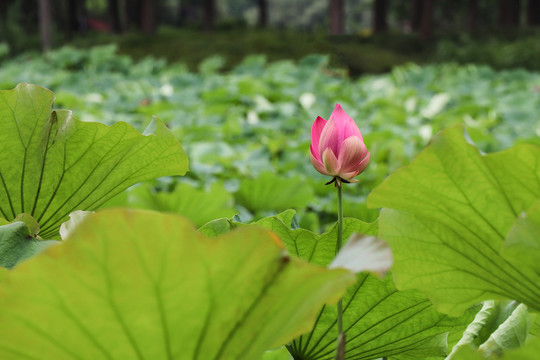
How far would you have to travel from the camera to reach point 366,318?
379 mm

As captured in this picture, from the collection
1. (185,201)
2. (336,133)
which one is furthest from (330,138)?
(185,201)

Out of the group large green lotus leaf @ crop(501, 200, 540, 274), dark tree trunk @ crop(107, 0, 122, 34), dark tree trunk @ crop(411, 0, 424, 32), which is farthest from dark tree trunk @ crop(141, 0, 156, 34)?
large green lotus leaf @ crop(501, 200, 540, 274)

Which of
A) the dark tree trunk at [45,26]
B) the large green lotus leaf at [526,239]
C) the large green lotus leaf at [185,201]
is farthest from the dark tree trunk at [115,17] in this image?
the large green lotus leaf at [526,239]

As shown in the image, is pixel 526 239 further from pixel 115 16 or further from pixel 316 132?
pixel 115 16

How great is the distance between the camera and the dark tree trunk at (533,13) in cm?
1504

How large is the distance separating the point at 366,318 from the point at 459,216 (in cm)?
9

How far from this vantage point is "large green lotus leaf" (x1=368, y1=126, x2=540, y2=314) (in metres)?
0.31

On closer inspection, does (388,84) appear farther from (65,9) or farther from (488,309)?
(65,9)

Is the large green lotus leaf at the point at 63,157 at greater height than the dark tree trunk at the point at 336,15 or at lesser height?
greater

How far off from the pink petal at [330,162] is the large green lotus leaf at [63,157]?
0.11 metres

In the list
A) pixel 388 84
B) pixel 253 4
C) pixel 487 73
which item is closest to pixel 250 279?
pixel 388 84

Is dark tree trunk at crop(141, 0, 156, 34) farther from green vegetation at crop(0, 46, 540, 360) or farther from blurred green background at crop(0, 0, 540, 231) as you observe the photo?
green vegetation at crop(0, 46, 540, 360)

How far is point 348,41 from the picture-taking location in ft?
34.7

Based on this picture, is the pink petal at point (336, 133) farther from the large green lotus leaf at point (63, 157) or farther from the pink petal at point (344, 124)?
the large green lotus leaf at point (63, 157)
